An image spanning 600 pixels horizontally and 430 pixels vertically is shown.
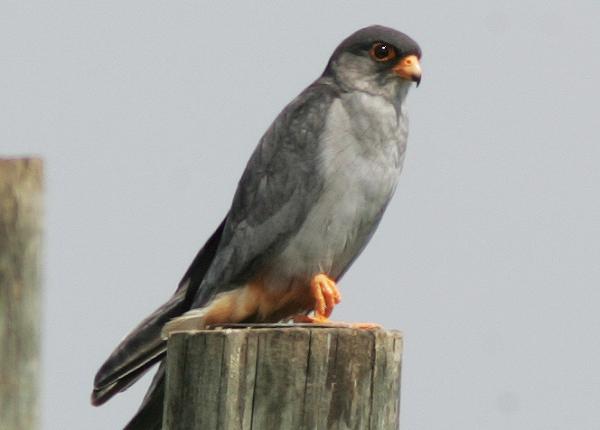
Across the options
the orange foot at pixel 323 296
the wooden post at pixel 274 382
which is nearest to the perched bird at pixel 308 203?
the orange foot at pixel 323 296

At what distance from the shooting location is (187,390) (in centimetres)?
A: 443

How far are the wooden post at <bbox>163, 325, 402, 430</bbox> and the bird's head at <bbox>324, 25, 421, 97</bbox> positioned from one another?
121 inches

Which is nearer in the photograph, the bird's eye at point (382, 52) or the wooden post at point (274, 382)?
the wooden post at point (274, 382)

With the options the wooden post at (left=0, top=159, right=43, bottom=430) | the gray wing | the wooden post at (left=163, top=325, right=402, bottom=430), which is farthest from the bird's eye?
the wooden post at (left=0, top=159, right=43, bottom=430)

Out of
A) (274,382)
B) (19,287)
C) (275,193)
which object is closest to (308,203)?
(275,193)

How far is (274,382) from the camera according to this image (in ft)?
14.4

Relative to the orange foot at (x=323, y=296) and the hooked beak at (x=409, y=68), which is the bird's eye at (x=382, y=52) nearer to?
the hooked beak at (x=409, y=68)

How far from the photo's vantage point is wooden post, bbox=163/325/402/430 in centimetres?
436

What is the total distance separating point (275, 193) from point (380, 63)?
0.95m

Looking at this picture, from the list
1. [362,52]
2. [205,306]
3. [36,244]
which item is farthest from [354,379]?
[362,52]

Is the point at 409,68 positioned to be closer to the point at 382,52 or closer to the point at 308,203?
the point at 382,52

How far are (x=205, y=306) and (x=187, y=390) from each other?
245 cm

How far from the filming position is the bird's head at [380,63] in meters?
7.41

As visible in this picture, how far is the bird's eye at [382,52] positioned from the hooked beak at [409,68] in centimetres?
7
